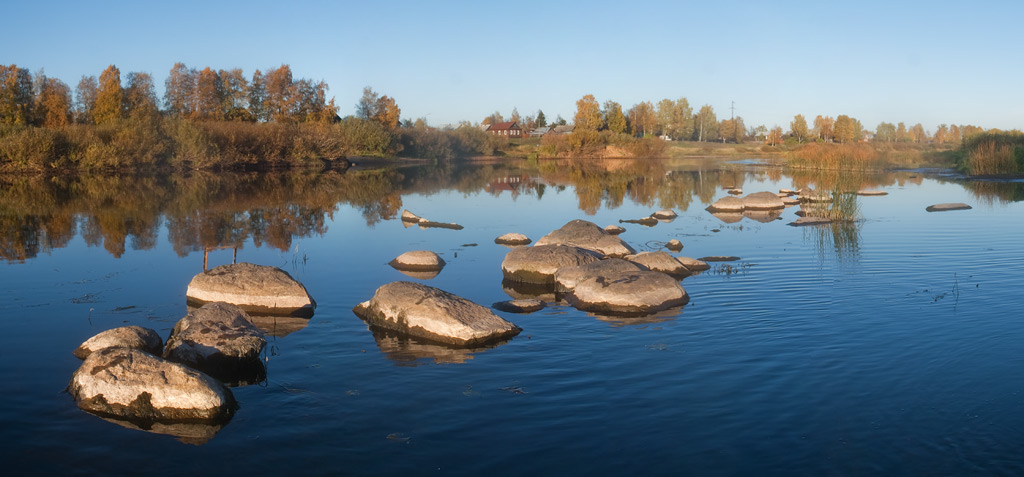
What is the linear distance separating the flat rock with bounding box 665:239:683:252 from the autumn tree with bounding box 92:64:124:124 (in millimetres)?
57510

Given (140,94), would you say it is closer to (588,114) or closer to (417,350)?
(588,114)

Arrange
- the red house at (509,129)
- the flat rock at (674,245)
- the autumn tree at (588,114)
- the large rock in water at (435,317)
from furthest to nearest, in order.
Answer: the red house at (509,129) → the autumn tree at (588,114) → the flat rock at (674,245) → the large rock in water at (435,317)

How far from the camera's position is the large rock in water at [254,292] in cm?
1179

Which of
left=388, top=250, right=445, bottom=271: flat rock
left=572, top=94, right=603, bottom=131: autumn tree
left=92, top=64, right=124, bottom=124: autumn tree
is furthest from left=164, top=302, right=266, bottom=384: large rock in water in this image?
left=572, top=94, right=603, bottom=131: autumn tree

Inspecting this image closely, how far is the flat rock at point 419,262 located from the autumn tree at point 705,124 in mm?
133263

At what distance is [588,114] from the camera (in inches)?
4193

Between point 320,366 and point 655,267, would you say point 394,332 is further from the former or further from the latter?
point 655,267

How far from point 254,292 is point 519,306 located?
4123mm

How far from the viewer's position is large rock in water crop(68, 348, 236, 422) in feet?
25.0

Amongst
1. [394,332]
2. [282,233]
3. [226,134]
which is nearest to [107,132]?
[226,134]

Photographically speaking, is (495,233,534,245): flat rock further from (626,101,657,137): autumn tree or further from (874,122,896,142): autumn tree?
(874,122,896,142): autumn tree

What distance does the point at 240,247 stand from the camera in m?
18.6

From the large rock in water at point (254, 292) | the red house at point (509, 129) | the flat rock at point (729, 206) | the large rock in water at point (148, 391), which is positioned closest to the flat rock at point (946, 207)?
the flat rock at point (729, 206)

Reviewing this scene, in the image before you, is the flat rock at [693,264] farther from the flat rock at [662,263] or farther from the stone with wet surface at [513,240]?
the stone with wet surface at [513,240]
